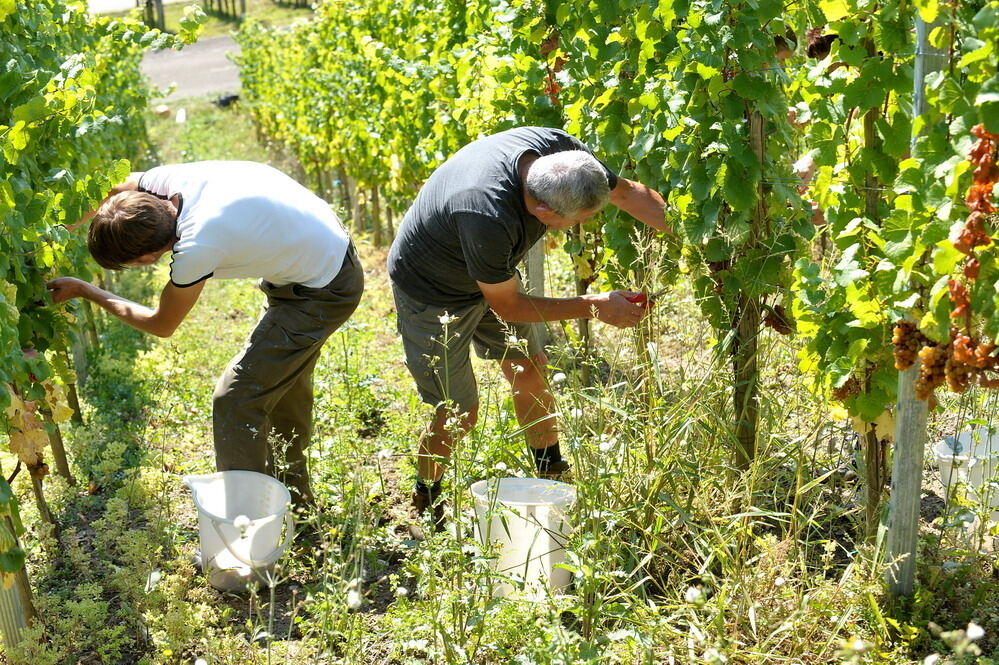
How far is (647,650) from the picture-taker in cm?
246

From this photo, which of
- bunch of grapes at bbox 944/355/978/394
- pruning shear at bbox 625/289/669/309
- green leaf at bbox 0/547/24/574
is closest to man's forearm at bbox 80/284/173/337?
green leaf at bbox 0/547/24/574

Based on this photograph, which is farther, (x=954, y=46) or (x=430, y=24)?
(x=430, y=24)

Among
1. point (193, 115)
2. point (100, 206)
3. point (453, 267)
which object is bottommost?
point (193, 115)

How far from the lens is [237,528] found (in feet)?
10.3

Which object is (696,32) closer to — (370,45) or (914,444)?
(914,444)

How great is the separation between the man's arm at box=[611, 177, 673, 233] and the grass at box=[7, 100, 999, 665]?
18.1 inches

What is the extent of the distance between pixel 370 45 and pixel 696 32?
460cm

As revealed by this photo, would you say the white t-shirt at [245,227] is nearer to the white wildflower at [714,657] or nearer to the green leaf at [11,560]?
the green leaf at [11,560]

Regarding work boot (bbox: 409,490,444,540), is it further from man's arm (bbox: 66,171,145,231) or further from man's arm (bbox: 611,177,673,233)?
man's arm (bbox: 66,171,145,231)

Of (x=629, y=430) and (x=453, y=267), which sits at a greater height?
(x=453, y=267)

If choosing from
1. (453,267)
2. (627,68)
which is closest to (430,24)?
(627,68)

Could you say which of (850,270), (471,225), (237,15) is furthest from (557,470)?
(237,15)

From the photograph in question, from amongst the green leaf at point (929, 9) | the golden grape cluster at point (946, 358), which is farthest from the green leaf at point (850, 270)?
the green leaf at point (929, 9)

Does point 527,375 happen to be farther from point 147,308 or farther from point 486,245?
point 147,308
